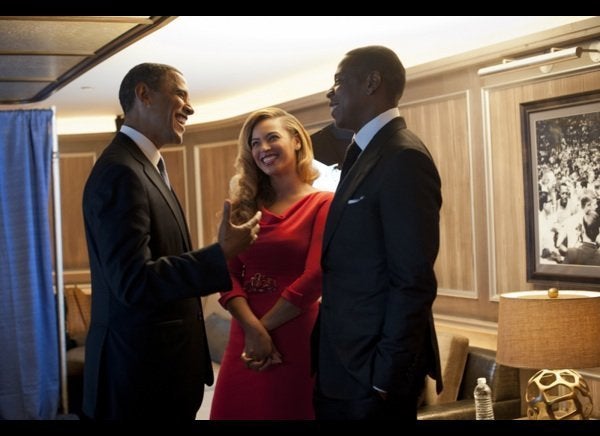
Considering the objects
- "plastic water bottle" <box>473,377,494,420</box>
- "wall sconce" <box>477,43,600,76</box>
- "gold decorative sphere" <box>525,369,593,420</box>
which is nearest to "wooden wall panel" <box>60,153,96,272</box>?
"wall sconce" <box>477,43,600,76</box>

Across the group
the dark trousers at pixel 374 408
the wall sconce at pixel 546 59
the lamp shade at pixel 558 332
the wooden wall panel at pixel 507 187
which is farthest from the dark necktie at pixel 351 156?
the wooden wall panel at pixel 507 187

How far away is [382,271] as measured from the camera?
6.46 ft

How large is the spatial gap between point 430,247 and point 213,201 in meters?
6.29

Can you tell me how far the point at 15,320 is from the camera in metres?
4.63

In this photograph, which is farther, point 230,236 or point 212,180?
point 212,180

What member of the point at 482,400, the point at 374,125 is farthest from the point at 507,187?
the point at 374,125

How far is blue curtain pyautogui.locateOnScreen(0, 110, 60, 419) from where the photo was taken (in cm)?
464

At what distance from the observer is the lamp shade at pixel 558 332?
9.32ft

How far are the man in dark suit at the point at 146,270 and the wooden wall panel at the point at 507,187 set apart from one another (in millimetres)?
2345

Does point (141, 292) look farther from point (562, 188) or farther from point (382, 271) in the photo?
point (562, 188)

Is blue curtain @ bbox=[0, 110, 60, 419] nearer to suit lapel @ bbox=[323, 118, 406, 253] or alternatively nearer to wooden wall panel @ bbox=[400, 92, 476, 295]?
wooden wall panel @ bbox=[400, 92, 476, 295]

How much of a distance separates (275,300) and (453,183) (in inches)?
97.1

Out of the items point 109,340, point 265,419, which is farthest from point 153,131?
point 265,419

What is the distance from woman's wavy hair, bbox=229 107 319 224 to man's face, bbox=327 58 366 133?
40 centimetres
